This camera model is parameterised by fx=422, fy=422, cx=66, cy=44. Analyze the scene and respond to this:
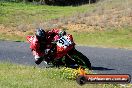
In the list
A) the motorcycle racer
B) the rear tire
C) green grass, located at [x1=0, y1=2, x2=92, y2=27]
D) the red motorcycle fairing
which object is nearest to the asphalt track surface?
the rear tire

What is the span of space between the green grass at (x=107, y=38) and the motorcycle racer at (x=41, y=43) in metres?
7.96

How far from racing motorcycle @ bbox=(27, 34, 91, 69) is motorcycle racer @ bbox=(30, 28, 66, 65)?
15cm

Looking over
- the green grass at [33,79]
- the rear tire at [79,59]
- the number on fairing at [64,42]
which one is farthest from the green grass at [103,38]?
the green grass at [33,79]

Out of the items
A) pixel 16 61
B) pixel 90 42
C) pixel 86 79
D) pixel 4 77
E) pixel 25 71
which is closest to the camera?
pixel 86 79

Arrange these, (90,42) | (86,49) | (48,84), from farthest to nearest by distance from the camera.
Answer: (90,42) < (86,49) < (48,84)

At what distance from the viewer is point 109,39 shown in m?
22.8

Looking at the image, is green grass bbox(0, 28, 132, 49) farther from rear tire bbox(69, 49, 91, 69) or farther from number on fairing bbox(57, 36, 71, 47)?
number on fairing bbox(57, 36, 71, 47)

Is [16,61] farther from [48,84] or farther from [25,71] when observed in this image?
[48,84]

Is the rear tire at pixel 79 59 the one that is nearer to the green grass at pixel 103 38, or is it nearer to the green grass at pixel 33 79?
the green grass at pixel 33 79

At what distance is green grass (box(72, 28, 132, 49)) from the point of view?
21.7 meters

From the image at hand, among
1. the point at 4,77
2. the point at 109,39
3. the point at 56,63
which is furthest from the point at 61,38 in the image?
the point at 109,39

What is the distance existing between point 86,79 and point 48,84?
4.57 m

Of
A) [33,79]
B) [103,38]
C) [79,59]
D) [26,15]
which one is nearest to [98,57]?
[79,59]

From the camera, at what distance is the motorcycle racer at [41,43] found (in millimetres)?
12789
